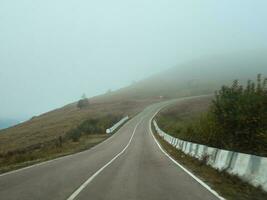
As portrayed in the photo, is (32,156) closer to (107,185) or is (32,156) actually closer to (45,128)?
(107,185)

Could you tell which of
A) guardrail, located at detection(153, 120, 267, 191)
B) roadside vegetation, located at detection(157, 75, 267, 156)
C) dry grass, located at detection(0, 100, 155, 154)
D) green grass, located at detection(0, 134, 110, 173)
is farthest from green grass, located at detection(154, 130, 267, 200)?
dry grass, located at detection(0, 100, 155, 154)

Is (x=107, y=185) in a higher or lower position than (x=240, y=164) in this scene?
lower

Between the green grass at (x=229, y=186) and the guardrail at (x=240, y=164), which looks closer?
the green grass at (x=229, y=186)

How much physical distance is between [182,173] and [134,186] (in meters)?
3.43

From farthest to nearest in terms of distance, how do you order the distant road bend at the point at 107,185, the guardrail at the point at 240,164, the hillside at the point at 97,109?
the hillside at the point at 97,109 < the guardrail at the point at 240,164 < the distant road bend at the point at 107,185

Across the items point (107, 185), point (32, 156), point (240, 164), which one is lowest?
point (32, 156)

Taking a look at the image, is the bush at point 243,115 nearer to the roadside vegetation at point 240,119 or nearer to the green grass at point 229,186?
the roadside vegetation at point 240,119

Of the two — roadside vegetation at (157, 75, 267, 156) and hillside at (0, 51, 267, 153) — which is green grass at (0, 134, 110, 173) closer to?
roadside vegetation at (157, 75, 267, 156)

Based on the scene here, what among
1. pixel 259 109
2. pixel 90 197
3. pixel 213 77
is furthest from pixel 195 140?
pixel 213 77

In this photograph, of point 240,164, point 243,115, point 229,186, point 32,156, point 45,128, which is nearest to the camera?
point 229,186

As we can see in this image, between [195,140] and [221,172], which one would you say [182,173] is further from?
[195,140]

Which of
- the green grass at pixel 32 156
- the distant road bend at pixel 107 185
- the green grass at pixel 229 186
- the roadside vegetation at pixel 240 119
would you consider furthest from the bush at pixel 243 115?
the green grass at pixel 32 156

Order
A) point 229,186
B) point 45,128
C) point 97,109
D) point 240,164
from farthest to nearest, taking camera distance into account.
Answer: point 97,109 < point 45,128 < point 240,164 < point 229,186

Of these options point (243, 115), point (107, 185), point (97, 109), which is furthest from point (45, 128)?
point (107, 185)
